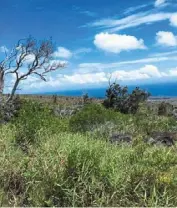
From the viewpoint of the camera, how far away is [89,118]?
17531 millimetres

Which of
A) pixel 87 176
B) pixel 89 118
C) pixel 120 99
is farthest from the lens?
pixel 120 99

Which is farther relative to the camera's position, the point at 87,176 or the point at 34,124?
the point at 34,124

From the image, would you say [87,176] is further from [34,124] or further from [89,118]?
[89,118]

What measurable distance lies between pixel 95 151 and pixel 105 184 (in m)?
0.68

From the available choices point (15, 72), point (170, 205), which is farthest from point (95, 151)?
point (15, 72)

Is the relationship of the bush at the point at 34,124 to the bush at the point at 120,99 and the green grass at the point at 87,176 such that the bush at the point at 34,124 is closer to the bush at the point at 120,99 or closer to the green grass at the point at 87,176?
the green grass at the point at 87,176

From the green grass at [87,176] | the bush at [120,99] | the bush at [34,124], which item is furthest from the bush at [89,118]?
the bush at [120,99]

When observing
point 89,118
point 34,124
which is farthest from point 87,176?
point 89,118

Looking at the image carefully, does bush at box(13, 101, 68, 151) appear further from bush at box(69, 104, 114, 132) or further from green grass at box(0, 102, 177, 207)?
bush at box(69, 104, 114, 132)

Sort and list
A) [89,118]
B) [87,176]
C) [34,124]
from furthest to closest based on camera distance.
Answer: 1. [89,118]
2. [34,124]
3. [87,176]

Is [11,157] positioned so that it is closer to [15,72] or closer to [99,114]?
[99,114]

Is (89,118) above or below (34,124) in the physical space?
below

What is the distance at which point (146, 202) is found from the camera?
5.27 metres

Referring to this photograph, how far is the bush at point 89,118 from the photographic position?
16.8m
